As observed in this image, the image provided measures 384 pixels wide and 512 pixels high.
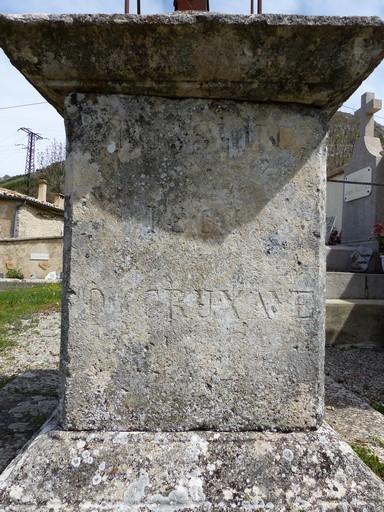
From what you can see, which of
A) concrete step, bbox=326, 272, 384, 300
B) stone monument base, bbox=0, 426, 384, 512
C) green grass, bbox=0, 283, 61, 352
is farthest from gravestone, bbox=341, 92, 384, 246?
stone monument base, bbox=0, 426, 384, 512

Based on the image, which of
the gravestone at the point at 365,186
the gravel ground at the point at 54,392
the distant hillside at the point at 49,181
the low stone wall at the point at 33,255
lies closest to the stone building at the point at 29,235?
the low stone wall at the point at 33,255

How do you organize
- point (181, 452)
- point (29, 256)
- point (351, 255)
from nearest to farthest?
point (181, 452)
point (351, 255)
point (29, 256)

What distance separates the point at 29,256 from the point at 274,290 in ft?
71.7

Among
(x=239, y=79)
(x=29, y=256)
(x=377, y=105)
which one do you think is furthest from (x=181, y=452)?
(x=29, y=256)

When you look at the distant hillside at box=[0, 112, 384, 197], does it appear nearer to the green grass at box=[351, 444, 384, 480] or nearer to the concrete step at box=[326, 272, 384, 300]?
the concrete step at box=[326, 272, 384, 300]

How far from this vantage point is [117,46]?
4.89 ft

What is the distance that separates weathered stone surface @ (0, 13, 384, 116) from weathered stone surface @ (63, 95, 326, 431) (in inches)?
3.9

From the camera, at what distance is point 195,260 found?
5.46 feet

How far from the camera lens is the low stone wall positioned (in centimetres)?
2170

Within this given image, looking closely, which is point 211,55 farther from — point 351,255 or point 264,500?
point 351,255

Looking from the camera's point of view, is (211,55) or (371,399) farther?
(371,399)

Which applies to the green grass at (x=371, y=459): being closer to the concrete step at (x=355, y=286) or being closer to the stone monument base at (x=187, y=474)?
the stone monument base at (x=187, y=474)

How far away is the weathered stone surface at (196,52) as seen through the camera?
144cm

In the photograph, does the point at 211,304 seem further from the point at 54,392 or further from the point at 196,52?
the point at 54,392
